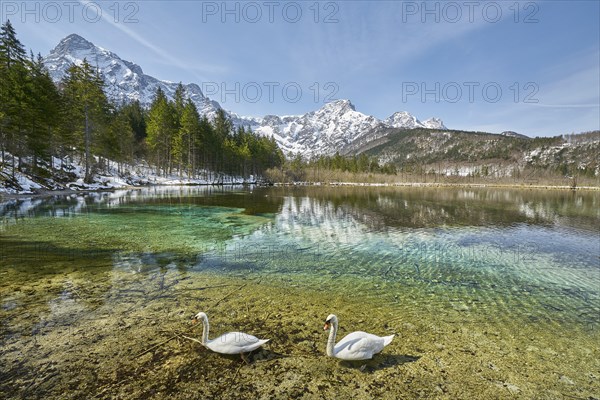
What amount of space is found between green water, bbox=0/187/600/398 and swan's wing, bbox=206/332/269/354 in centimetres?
102

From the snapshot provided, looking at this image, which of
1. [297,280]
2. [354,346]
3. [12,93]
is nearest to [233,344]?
[354,346]

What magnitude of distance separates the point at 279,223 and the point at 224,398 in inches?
789

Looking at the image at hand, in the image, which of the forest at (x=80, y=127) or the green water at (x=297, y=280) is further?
the forest at (x=80, y=127)

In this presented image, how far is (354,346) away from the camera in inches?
228

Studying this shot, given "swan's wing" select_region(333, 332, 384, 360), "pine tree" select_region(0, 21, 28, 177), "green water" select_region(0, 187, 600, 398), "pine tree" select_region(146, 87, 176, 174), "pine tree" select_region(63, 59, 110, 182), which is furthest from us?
"pine tree" select_region(146, 87, 176, 174)

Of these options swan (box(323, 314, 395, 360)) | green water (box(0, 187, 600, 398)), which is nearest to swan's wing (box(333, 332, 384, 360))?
swan (box(323, 314, 395, 360))

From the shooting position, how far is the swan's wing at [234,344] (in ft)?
19.1

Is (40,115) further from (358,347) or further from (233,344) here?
(358,347)

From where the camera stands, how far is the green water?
6.67 m

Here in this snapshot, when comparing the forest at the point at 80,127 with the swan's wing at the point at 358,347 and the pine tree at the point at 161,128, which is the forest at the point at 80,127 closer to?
the pine tree at the point at 161,128

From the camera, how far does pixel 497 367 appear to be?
6039 mm

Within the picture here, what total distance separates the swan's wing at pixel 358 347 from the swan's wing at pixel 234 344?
5.66 feet

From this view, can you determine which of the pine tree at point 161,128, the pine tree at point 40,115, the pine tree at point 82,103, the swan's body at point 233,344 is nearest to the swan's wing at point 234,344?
the swan's body at point 233,344

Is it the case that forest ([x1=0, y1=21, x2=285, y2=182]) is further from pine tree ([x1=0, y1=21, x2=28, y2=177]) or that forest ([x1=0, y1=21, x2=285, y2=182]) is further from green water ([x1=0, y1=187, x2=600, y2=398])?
green water ([x1=0, y1=187, x2=600, y2=398])
